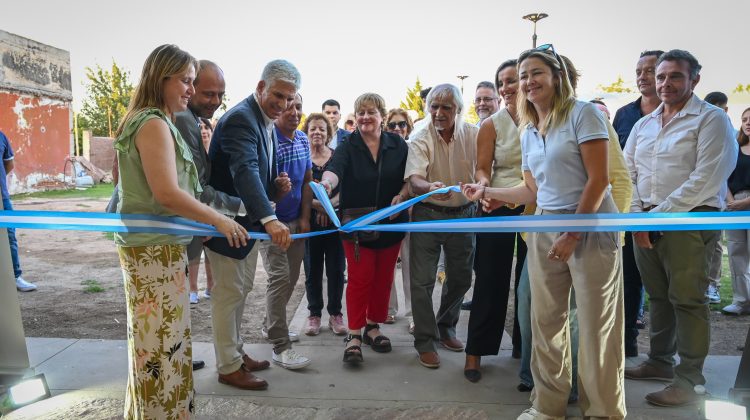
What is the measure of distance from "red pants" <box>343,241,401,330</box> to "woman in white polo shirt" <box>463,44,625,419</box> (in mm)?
1437

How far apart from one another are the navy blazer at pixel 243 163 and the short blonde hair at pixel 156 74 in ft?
2.56

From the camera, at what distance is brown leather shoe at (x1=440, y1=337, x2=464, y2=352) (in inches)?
164

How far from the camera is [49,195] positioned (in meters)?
19.9

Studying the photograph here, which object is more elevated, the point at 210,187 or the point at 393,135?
the point at 393,135

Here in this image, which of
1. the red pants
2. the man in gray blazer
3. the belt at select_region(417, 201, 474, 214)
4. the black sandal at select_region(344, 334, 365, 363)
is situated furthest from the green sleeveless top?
the belt at select_region(417, 201, 474, 214)

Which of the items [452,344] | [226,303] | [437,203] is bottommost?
[452,344]

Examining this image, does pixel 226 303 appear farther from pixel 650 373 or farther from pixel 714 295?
pixel 714 295

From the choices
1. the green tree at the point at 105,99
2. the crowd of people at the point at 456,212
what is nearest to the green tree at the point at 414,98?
the green tree at the point at 105,99

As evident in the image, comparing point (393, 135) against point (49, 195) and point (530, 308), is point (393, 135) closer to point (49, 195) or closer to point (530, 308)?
point (530, 308)

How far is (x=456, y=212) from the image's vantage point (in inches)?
155

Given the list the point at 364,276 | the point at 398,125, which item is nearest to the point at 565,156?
the point at 364,276

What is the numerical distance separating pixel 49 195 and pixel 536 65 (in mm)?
21634

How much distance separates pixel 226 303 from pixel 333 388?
2.99 feet

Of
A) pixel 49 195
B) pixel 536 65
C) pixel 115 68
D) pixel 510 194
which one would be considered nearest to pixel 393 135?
pixel 510 194
